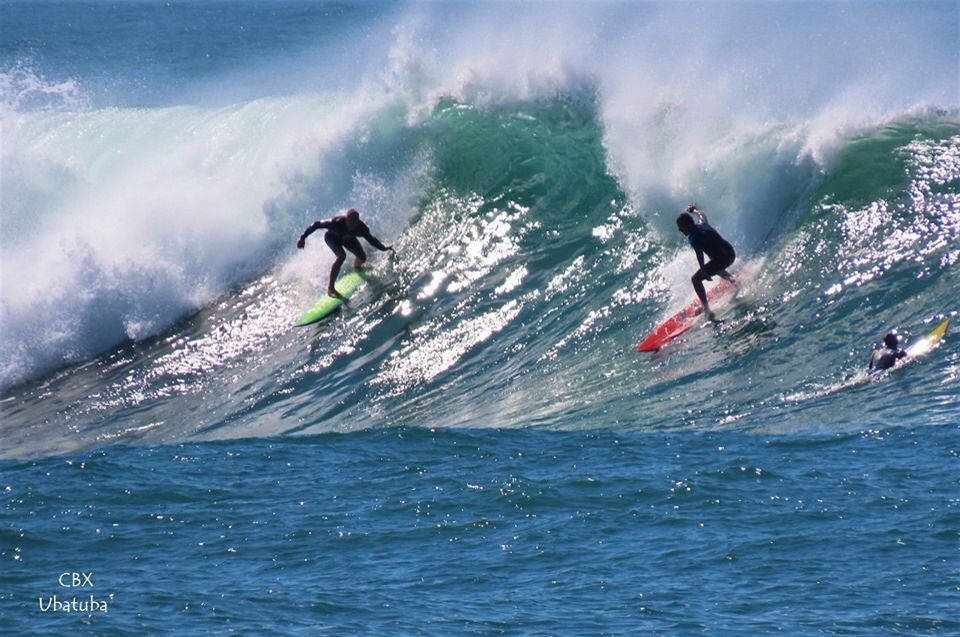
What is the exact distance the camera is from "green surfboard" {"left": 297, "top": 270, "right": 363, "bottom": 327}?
17078 mm

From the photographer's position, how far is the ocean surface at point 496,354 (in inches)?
387

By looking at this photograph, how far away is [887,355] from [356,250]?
7257 millimetres

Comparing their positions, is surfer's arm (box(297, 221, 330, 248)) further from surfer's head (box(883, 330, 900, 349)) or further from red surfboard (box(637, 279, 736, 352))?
surfer's head (box(883, 330, 900, 349))

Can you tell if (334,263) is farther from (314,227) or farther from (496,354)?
(496,354)

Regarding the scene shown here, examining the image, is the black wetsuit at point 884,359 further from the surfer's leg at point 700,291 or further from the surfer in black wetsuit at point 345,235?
the surfer in black wetsuit at point 345,235

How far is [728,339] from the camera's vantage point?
14883mm

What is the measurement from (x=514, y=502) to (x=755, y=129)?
950cm

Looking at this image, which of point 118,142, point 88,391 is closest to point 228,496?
point 88,391

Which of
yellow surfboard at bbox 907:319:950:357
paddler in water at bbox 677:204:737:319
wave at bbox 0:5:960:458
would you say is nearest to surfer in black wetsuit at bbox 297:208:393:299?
wave at bbox 0:5:960:458

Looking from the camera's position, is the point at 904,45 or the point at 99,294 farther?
the point at 904,45

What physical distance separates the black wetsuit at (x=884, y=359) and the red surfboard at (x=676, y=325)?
2358 mm

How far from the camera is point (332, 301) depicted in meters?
17.3

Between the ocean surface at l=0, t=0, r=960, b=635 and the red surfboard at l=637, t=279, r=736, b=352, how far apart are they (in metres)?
0.16

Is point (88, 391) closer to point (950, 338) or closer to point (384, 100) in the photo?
point (384, 100)
